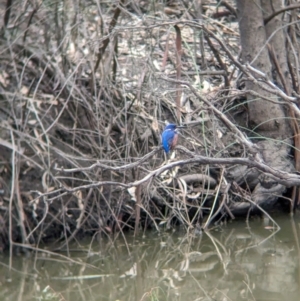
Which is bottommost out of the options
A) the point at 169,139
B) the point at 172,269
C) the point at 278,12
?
the point at 172,269

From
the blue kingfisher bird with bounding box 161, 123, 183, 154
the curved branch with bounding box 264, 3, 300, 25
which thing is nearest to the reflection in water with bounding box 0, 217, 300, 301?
the blue kingfisher bird with bounding box 161, 123, 183, 154

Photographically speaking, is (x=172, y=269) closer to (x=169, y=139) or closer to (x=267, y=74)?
(x=169, y=139)

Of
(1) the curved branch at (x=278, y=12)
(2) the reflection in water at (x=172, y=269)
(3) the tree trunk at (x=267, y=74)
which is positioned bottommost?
(2) the reflection in water at (x=172, y=269)

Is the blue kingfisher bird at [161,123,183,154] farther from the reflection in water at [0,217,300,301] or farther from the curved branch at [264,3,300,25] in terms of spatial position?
the curved branch at [264,3,300,25]

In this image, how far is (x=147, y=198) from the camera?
590 cm

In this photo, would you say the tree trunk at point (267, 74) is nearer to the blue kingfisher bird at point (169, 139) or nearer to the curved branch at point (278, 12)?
the curved branch at point (278, 12)

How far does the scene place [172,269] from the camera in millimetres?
5496

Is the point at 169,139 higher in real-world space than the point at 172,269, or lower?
higher

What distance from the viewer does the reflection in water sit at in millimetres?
5016

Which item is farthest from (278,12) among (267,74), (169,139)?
(169,139)

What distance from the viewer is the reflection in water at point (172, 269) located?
5.02m

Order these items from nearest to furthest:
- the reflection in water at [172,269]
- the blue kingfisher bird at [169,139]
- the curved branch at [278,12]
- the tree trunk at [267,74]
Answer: the blue kingfisher bird at [169,139]
the reflection in water at [172,269]
the curved branch at [278,12]
the tree trunk at [267,74]

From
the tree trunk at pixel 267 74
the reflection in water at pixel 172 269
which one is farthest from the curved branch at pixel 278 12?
the reflection in water at pixel 172 269

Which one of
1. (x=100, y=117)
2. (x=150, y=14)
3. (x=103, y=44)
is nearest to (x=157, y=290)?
Result: (x=100, y=117)
